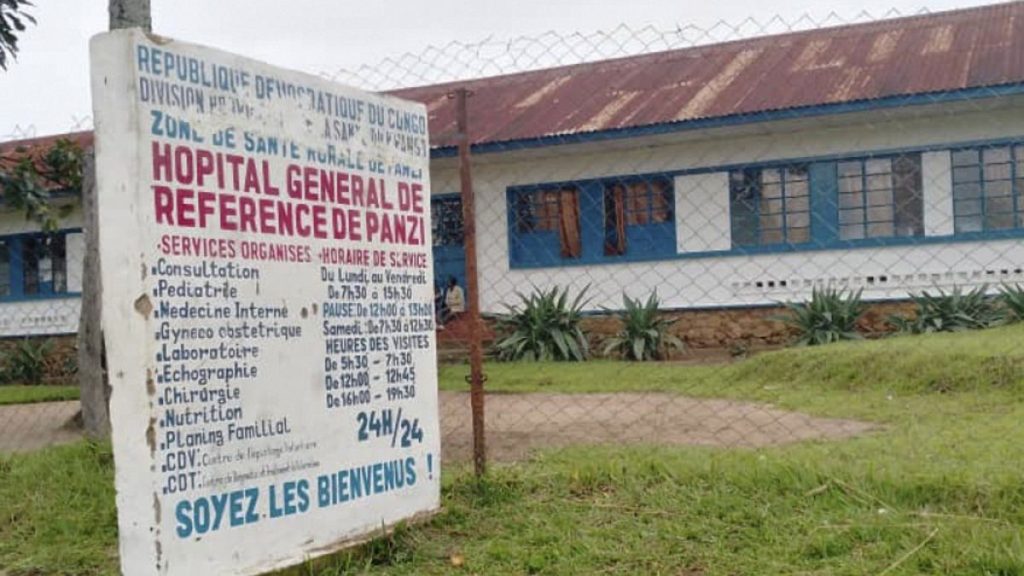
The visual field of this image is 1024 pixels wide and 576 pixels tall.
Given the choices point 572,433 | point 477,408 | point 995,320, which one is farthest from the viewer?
point 995,320

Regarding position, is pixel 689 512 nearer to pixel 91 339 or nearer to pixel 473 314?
pixel 473 314

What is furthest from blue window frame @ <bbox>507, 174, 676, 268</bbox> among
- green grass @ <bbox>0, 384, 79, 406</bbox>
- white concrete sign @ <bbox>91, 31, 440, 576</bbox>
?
white concrete sign @ <bbox>91, 31, 440, 576</bbox>

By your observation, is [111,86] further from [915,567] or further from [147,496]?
[915,567]

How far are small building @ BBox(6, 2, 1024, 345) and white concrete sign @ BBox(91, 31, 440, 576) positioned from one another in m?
8.80

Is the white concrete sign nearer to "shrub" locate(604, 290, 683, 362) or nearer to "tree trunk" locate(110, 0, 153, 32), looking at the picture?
"tree trunk" locate(110, 0, 153, 32)

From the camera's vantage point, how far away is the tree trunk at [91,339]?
6875 mm

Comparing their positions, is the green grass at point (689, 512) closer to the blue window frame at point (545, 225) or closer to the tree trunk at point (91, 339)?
the tree trunk at point (91, 339)

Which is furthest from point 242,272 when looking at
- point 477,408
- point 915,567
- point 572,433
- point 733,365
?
point 733,365

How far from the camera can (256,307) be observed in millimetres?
3447

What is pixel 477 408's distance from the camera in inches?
180

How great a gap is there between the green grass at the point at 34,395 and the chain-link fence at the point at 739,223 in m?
0.63

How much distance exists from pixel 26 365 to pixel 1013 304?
14.1m

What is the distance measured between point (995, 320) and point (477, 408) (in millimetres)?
8899

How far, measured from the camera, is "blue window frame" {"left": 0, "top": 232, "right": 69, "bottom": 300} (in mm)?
17344
